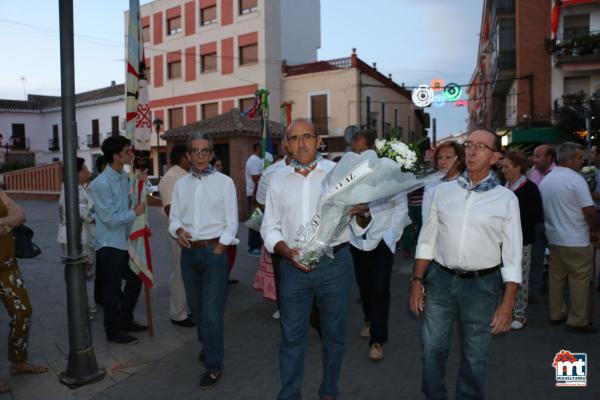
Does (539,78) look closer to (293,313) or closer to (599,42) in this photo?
(599,42)

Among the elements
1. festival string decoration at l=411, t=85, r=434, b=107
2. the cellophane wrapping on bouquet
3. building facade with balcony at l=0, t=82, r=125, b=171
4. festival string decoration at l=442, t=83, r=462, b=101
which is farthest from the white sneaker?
building facade with balcony at l=0, t=82, r=125, b=171

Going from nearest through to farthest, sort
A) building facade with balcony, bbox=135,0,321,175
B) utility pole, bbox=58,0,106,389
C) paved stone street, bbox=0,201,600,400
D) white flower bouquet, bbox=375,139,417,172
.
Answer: white flower bouquet, bbox=375,139,417,172, paved stone street, bbox=0,201,600,400, utility pole, bbox=58,0,106,389, building facade with balcony, bbox=135,0,321,175

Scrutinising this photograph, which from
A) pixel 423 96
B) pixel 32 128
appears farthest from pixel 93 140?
pixel 423 96

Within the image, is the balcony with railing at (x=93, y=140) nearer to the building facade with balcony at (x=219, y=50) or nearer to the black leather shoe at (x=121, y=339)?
the building facade with balcony at (x=219, y=50)

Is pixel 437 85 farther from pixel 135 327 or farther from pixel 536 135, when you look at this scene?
pixel 135 327

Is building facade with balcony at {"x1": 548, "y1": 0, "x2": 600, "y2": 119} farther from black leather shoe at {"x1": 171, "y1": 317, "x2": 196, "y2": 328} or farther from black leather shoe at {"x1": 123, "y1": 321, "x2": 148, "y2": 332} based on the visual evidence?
black leather shoe at {"x1": 123, "y1": 321, "x2": 148, "y2": 332}

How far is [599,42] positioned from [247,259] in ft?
72.5

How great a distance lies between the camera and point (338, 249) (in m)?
3.19

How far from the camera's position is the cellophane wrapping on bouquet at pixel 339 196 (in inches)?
115

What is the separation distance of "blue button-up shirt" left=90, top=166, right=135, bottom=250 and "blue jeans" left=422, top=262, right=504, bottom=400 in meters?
2.93

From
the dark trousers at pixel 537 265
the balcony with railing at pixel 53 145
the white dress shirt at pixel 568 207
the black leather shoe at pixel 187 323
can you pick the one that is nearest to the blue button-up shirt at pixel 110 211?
the black leather shoe at pixel 187 323

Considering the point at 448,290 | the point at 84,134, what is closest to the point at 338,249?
the point at 448,290

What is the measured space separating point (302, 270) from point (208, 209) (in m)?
1.24

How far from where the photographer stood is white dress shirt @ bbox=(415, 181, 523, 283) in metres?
2.82
